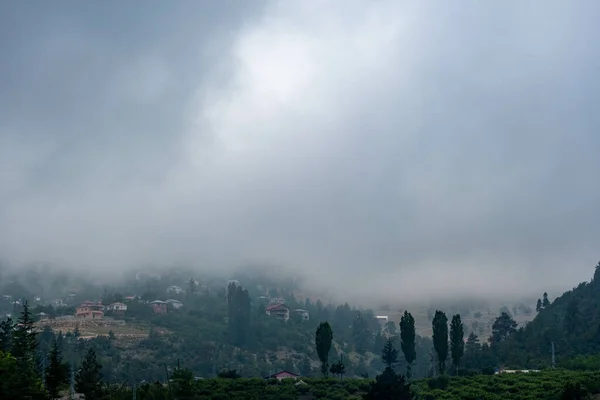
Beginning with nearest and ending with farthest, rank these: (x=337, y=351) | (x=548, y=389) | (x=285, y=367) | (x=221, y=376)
Result: 1. (x=548, y=389)
2. (x=221, y=376)
3. (x=285, y=367)
4. (x=337, y=351)

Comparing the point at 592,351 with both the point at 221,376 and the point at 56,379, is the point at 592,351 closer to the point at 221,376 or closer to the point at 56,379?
the point at 221,376

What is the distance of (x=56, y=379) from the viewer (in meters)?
49.1

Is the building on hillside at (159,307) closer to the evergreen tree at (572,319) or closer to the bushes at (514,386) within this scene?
the evergreen tree at (572,319)

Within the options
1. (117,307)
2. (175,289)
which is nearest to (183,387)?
(117,307)

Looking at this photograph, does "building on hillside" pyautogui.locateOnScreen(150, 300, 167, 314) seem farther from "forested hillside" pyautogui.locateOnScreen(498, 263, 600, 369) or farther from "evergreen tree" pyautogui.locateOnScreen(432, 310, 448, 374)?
"evergreen tree" pyautogui.locateOnScreen(432, 310, 448, 374)

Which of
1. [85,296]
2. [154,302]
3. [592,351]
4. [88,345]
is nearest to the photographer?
[592,351]

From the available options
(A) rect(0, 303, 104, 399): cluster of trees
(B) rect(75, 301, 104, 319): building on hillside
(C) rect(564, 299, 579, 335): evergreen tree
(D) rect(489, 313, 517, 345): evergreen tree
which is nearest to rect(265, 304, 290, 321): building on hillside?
(B) rect(75, 301, 104, 319): building on hillside

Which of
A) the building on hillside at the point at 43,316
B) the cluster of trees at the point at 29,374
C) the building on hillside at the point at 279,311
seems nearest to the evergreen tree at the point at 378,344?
the building on hillside at the point at 279,311

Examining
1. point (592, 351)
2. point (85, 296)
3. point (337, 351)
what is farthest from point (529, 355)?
point (85, 296)

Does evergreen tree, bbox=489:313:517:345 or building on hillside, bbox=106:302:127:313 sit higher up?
building on hillside, bbox=106:302:127:313

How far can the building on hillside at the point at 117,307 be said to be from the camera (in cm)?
13088

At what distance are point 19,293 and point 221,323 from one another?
97459 millimetres

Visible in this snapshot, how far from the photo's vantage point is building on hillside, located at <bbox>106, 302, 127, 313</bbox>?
13088cm

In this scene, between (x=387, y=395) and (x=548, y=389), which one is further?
(x=548, y=389)
